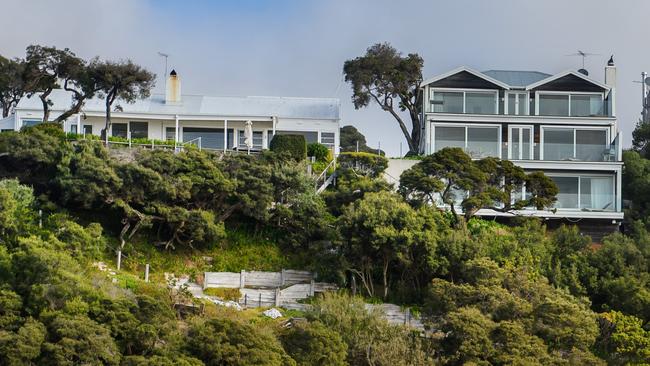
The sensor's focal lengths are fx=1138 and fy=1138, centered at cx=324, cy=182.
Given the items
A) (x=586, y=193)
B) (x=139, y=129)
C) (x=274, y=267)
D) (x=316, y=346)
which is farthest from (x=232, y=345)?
(x=139, y=129)

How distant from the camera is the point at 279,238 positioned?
1657 inches

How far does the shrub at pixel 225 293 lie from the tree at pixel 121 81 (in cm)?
1152

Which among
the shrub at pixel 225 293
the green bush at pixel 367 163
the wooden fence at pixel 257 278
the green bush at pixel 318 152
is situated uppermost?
the green bush at pixel 318 152

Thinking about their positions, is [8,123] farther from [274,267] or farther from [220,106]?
[274,267]

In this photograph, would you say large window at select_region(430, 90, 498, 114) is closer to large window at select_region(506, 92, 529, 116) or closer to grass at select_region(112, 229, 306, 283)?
large window at select_region(506, 92, 529, 116)

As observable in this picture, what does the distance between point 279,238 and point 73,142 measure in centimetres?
893

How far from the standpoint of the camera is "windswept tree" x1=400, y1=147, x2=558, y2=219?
41844mm

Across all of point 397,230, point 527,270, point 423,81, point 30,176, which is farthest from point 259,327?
point 423,81

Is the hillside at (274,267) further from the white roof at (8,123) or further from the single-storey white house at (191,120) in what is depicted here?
the white roof at (8,123)

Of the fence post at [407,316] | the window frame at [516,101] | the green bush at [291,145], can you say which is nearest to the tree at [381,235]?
the fence post at [407,316]

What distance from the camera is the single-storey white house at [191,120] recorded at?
52062mm

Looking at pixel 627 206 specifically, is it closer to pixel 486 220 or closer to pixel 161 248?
pixel 486 220

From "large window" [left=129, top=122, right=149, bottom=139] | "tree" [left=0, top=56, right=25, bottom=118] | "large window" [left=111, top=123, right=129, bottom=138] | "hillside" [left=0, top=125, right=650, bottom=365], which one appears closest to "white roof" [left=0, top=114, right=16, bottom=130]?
"tree" [left=0, top=56, right=25, bottom=118]

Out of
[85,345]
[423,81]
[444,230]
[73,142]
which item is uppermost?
[423,81]
